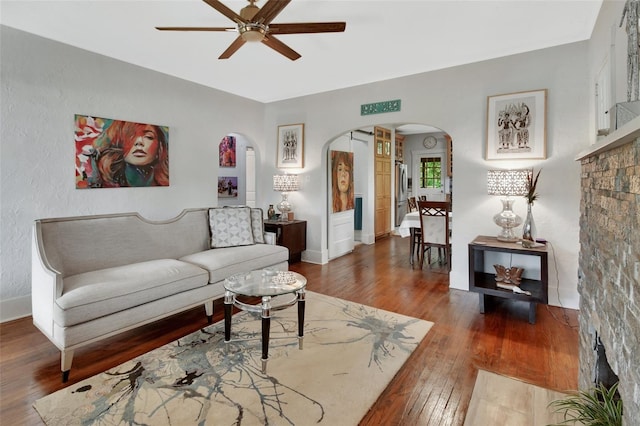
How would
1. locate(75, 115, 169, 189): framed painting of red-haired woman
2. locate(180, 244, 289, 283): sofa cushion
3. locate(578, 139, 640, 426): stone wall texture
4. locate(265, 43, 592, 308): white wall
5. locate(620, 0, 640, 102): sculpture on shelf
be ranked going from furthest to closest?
locate(75, 115, 169, 189): framed painting of red-haired woman, locate(265, 43, 592, 308): white wall, locate(180, 244, 289, 283): sofa cushion, locate(620, 0, 640, 102): sculpture on shelf, locate(578, 139, 640, 426): stone wall texture

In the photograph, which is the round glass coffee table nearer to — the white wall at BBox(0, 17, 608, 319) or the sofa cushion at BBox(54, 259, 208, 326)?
the sofa cushion at BBox(54, 259, 208, 326)

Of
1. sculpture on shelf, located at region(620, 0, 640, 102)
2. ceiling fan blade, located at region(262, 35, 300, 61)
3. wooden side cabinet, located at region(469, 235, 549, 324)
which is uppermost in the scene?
ceiling fan blade, located at region(262, 35, 300, 61)

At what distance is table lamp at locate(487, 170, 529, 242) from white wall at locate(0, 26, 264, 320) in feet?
13.5

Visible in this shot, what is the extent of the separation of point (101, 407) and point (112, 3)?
3051 mm

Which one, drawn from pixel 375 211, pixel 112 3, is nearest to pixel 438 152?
pixel 375 211

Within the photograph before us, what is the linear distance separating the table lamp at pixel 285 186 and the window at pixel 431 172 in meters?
5.31

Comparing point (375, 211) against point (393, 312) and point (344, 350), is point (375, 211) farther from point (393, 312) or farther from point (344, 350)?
point (344, 350)

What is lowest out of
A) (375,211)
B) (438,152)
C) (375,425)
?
(375,425)

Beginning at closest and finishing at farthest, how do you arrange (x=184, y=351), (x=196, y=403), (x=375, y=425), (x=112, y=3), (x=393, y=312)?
(x=375, y=425) < (x=196, y=403) < (x=184, y=351) < (x=112, y=3) < (x=393, y=312)

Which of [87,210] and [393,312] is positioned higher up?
[87,210]

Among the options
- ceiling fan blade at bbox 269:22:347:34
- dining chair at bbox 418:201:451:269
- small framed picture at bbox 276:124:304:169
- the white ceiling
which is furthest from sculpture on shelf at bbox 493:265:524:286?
small framed picture at bbox 276:124:304:169

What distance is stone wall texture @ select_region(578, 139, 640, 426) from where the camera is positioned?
41.6 inches

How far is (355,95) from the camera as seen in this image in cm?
496

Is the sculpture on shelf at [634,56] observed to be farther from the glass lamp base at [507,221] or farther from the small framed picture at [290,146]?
the small framed picture at [290,146]
